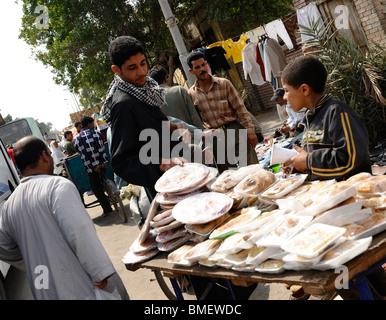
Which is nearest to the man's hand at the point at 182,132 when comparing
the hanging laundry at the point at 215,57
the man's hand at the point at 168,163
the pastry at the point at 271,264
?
the man's hand at the point at 168,163

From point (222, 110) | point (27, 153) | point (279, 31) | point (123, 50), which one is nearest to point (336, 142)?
point (123, 50)

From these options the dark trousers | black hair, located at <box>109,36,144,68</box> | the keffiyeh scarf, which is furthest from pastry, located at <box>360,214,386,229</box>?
the dark trousers

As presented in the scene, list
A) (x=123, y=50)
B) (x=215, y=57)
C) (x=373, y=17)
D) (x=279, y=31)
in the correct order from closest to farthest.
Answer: (x=123, y=50), (x=373, y=17), (x=279, y=31), (x=215, y=57)

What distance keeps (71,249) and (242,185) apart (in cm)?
129

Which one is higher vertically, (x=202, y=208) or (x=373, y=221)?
(x=202, y=208)

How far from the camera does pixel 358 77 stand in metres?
5.64

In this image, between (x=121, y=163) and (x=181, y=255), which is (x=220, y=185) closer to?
(x=181, y=255)

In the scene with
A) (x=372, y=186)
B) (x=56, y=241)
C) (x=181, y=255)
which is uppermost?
(x=56, y=241)

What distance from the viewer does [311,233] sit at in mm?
1658

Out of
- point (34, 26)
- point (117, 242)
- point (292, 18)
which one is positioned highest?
point (34, 26)

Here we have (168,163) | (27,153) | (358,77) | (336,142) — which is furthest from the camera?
(358,77)

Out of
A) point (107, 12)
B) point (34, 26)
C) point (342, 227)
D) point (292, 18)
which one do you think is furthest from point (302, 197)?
point (34, 26)

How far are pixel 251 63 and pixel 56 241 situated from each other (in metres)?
9.20
